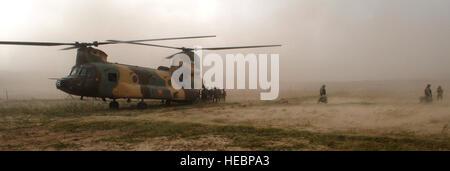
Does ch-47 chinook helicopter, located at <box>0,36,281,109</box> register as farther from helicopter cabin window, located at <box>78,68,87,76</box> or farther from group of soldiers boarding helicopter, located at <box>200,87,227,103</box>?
group of soldiers boarding helicopter, located at <box>200,87,227,103</box>

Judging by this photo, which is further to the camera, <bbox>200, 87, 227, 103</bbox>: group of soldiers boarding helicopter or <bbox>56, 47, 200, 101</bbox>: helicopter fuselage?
<bbox>200, 87, 227, 103</bbox>: group of soldiers boarding helicopter

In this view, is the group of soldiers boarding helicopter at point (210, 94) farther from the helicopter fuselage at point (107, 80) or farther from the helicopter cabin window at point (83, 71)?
the helicopter cabin window at point (83, 71)

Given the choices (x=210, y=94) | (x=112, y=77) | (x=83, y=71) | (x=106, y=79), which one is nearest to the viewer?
(x=83, y=71)

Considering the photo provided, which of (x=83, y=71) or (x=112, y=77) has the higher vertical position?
(x=83, y=71)

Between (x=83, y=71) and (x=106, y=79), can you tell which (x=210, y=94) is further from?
(x=83, y=71)

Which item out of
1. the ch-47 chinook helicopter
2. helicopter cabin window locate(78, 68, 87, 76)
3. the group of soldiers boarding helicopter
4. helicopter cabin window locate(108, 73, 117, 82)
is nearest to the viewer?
the ch-47 chinook helicopter

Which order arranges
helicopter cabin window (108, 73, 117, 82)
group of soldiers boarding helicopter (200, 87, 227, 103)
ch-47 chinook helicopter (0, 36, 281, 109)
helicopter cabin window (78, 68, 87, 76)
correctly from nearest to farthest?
ch-47 chinook helicopter (0, 36, 281, 109) → helicopter cabin window (78, 68, 87, 76) → helicopter cabin window (108, 73, 117, 82) → group of soldiers boarding helicopter (200, 87, 227, 103)

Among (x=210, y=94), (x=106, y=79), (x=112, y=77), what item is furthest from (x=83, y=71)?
(x=210, y=94)

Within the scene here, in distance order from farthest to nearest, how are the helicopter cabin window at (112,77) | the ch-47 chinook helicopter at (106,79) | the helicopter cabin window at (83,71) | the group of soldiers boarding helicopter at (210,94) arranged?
the group of soldiers boarding helicopter at (210,94), the helicopter cabin window at (112,77), the helicopter cabin window at (83,71), the ch-47 chinook helicopter at (106,79)

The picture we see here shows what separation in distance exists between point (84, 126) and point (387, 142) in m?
7.99

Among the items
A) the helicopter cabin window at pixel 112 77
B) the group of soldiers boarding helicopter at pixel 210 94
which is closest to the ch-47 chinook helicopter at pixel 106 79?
the helicopter cabin window at pixel 112 77

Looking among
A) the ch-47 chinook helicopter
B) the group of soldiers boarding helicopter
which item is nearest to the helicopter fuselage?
the ch-47 chinook helicopter

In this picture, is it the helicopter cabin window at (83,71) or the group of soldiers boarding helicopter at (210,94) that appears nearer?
the helicopter cabin window at (83,71)
